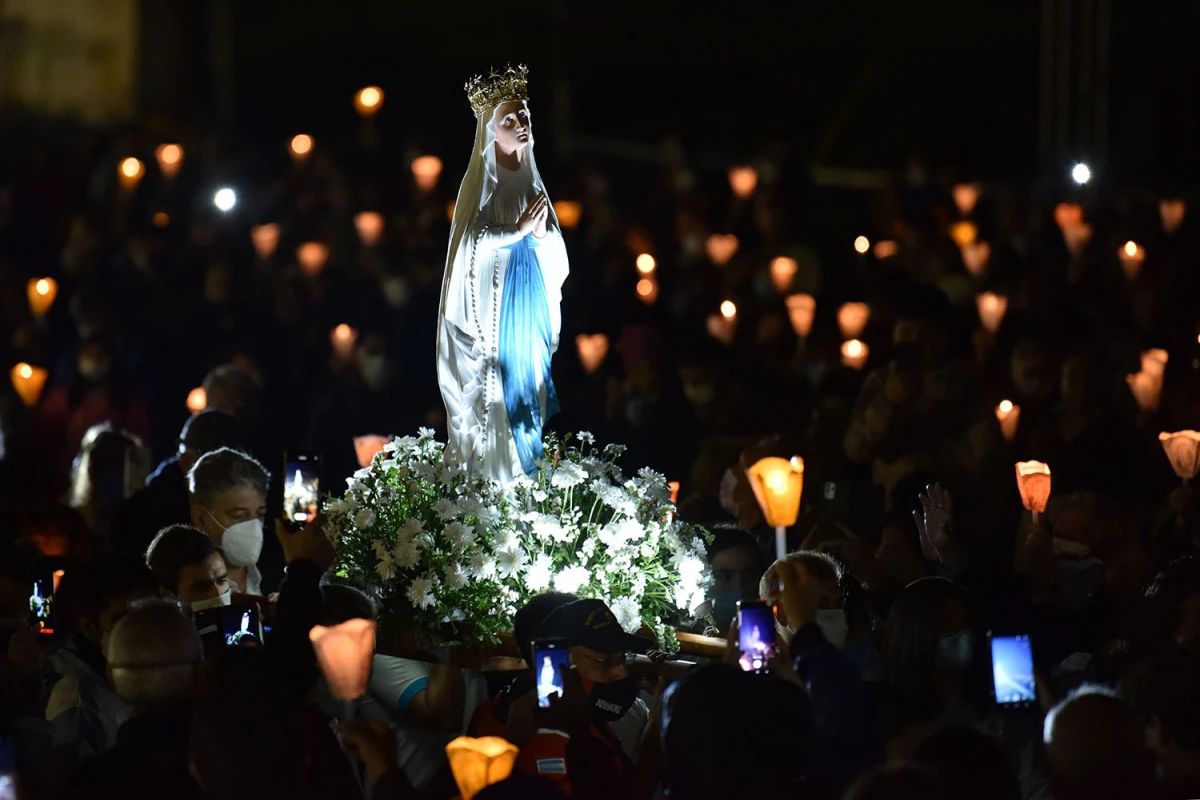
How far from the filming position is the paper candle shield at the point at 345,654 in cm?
514

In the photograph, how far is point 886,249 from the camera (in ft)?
50.5

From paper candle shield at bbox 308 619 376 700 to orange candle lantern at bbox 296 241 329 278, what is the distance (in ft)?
31.9

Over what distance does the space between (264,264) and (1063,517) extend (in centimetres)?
856

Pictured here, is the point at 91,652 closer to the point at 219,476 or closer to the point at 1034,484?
the point at 219,476

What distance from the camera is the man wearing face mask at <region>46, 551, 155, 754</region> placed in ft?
20.0

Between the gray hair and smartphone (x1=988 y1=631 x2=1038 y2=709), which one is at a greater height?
the gray hair

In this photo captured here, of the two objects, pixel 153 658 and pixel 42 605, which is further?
pixel 42 605

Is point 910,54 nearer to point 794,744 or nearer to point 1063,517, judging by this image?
point 1063,517

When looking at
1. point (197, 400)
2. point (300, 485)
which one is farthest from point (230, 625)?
point (197, 400)

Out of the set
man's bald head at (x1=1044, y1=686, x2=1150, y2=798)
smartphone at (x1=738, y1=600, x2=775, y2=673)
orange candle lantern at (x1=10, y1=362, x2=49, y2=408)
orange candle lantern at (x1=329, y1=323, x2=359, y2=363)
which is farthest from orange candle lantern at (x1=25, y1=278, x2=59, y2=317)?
man's bald head at (x1=1044, y1=686, x2=1150, y2=798)

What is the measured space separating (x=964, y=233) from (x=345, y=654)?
11.4 metres

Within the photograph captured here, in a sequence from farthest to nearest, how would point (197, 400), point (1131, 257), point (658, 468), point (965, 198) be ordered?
1. point (965, 198)
2. point (1131, 257)
3. point (197, 400)
4. point (658, 468)

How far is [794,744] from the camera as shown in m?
4.37

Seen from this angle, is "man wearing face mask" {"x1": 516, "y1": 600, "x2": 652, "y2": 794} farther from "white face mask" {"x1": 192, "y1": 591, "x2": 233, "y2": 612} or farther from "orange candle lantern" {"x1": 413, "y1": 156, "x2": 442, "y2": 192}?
"orange candle lantern" {"x1": 413, "y1": 156, "x2": 442, "y2": 192}
